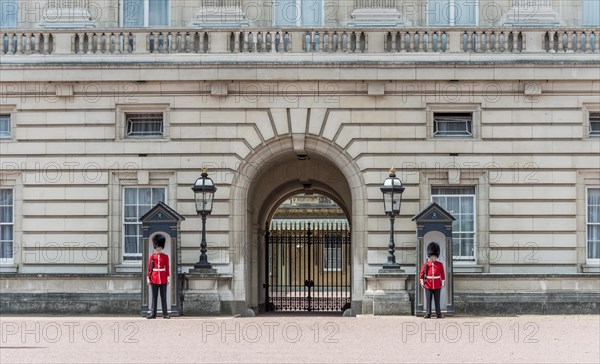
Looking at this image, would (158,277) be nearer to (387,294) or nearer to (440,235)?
(387,294)

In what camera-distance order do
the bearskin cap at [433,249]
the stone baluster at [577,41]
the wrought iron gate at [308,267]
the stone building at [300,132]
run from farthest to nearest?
the wrought iron gate at [308,267] < the stone baluster at [577,41] < the stone building at [300,132] < the bearskin cap at [433,249]

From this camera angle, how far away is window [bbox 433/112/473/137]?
2984cm

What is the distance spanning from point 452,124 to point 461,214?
6.39 feet

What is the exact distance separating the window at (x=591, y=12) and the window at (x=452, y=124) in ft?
11.4

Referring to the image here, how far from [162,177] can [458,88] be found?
6.61 metres

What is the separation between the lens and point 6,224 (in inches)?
1187

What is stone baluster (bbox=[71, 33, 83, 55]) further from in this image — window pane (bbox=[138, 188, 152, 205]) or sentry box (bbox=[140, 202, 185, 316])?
sentry box (bbox=[140, 202, 185, 316])

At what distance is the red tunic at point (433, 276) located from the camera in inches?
1079

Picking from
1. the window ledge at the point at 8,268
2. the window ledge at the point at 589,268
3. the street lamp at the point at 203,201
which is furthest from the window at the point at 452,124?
the window ledge at the point at 8,268

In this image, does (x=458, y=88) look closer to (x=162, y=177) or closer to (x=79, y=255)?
(x=162, y=177)

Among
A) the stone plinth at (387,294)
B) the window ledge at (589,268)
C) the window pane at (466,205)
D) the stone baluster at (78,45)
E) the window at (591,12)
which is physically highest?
the window at (591,12)

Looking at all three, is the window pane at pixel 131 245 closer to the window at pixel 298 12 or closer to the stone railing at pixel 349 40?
the stone railing at pixel 349 40

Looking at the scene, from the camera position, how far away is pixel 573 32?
29.5 m

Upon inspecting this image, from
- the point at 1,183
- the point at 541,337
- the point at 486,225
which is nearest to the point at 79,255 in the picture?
the point at 1,183
